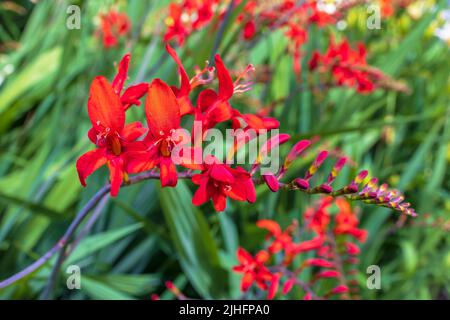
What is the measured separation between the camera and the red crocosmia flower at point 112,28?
1602 mm

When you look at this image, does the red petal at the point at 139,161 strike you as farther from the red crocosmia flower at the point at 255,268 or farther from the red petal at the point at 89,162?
the red crocosmia flower at the point at 255,268

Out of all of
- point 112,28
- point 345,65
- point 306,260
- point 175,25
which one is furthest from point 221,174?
point 112,28

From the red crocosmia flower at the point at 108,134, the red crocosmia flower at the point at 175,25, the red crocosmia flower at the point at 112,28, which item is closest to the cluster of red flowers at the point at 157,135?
the red crocosmia flower at the point at 108,134

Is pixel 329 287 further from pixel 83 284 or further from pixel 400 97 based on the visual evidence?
pixel 400 97

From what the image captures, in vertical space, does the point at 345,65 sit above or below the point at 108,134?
above

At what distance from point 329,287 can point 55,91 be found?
885 mm

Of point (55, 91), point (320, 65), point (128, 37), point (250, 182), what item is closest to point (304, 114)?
point (320, 65)

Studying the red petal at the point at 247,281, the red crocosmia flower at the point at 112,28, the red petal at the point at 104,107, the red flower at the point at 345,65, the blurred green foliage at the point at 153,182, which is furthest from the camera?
the red crocosmia flower at the point at 112,28

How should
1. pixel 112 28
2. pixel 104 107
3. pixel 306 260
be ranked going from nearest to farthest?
pixel 104 107
pixel 306 260
pixel 112 28

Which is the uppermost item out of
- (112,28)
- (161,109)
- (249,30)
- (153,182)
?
(112,28)

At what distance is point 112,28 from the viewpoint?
1.63m

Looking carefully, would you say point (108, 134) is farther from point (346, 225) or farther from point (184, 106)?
point (346, 225)

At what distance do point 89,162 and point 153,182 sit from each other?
780mm

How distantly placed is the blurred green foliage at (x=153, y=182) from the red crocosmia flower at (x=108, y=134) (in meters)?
0.38
